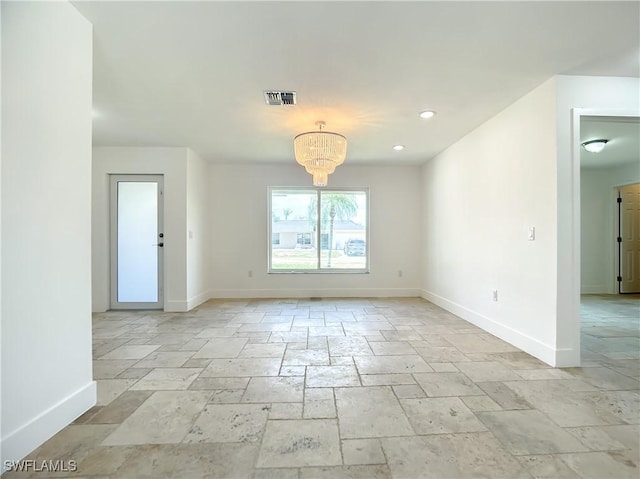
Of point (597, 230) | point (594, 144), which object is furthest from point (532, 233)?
point (597, 230)

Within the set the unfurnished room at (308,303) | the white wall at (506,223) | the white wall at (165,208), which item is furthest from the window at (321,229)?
the white wall at (165,208)

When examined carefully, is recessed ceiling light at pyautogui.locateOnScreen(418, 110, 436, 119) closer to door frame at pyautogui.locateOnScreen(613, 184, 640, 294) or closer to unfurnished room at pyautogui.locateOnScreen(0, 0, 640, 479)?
unfurnished room at pyautogui.locateOnScreen(0, 0, 640, 479)

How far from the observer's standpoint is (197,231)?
479cm

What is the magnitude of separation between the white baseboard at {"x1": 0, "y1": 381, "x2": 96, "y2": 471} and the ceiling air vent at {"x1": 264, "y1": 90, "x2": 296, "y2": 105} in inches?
98.3

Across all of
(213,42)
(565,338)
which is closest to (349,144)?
(213,42)

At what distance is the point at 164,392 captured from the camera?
2010 mm

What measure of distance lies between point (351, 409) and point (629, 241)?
713 centimetres

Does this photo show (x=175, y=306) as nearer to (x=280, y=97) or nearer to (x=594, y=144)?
(x=280, y=97)

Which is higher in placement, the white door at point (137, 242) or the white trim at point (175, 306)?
the white door at point (137, 242)

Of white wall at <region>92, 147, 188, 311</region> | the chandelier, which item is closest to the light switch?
the chandelier

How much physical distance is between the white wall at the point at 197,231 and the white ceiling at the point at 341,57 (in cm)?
123

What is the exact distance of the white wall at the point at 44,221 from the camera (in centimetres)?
135

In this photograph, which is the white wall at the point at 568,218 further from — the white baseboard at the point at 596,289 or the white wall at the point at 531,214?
the white baseboard at the point at 596,289

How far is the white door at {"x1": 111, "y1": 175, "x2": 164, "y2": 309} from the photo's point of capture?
4379mm
